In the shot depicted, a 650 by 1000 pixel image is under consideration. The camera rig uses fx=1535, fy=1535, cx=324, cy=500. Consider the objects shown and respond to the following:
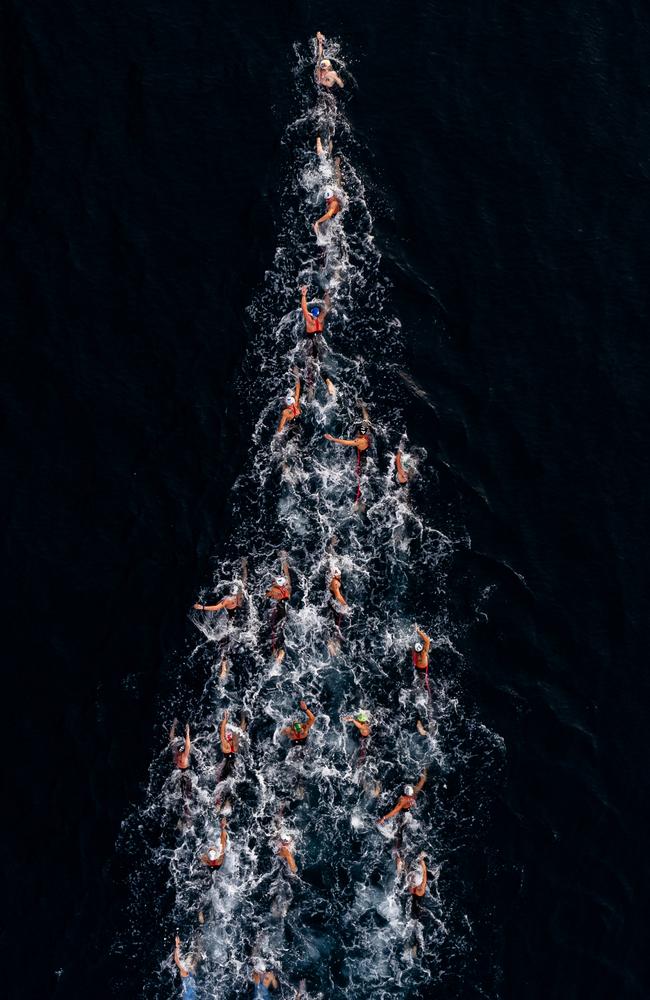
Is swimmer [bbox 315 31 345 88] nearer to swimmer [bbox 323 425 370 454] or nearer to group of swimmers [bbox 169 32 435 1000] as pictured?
group of swimmers [bbox 169 32 435 1000]

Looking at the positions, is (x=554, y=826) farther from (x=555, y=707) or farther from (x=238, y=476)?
(x=238, y=476)

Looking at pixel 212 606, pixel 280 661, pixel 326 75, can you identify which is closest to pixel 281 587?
pixel 212 606

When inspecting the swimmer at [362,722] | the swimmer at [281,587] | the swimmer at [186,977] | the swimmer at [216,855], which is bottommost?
the swimmer at [186,977]

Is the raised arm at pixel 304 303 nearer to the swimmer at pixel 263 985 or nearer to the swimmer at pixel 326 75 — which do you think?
the swimmer at pixel 326 75

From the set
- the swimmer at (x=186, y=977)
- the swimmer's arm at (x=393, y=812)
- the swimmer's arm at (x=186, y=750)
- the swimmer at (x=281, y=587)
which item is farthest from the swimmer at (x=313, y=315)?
the swimmer at (x=186, y=977)

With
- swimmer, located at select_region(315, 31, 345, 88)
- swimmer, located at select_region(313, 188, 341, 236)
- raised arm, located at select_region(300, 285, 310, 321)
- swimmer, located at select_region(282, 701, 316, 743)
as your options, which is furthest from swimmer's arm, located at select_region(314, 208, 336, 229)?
swimmer, located at select_region(282, 701, 316, 743)

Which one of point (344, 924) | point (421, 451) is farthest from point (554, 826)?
point (421, 451)
